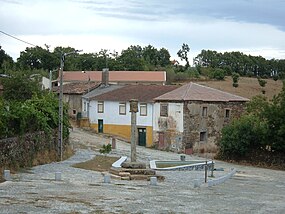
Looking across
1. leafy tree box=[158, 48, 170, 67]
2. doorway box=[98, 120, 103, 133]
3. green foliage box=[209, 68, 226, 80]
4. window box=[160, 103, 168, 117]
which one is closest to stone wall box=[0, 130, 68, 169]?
window box=[160, 103, 168, 117]

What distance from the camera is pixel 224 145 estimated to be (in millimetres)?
49906

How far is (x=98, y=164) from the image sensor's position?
114 ft

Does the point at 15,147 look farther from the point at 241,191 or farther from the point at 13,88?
the point at 13,88

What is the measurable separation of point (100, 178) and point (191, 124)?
29.1 metres

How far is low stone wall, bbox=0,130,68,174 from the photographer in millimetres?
26953

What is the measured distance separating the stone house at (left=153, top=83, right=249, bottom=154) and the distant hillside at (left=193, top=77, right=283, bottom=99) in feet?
101

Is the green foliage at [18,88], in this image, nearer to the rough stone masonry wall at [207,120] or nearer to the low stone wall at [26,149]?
the rough stone masonry wall at [207,120]

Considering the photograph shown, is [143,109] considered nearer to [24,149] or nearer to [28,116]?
[28,116]

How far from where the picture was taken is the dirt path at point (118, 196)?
654 inches

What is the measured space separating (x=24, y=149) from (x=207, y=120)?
30.9m

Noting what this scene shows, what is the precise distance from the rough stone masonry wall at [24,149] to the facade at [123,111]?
893 inches

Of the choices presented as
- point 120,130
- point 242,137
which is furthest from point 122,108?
point 242,137

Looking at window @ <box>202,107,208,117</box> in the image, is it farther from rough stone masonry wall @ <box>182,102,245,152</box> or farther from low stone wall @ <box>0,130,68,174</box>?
low stone wall @ <box>0,130,68,174</box>

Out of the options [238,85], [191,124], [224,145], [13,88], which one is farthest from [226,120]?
[238,85]
